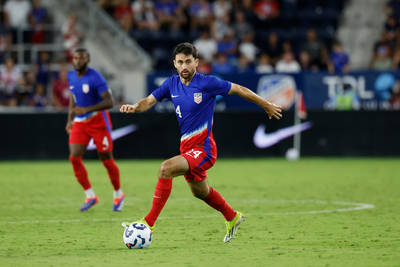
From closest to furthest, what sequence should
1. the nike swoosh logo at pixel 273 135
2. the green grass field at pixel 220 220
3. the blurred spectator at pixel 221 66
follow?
the green grass field at pixel 220 220, the nike swoosh logo at pixel 273 135, the blurred spectator at pixel 221 66

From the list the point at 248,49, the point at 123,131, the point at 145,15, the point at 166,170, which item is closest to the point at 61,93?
the point at 123,131

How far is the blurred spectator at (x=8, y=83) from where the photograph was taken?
20672mm

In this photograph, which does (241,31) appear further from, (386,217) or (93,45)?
(386,217)

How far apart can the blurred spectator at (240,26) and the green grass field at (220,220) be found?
24.1 feet

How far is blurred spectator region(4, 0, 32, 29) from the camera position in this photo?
2297cm

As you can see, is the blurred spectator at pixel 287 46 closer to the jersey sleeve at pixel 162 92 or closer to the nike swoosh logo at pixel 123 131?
the nike swoosh logo at pixel 123 131

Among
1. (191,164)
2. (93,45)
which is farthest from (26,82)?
(191,164)

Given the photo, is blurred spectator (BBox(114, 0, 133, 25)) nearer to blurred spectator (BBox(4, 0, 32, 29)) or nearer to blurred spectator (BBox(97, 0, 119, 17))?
blurred spectator (BBox(97, 0, 119, 17))

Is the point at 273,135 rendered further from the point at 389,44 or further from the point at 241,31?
the point at 389,44

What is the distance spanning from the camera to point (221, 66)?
22.0m

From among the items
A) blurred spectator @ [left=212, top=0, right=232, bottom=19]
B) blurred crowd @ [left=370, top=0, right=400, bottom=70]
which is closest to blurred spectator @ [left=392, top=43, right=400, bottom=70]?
blurred crowd @ [left=370, top=0, right=400, bottom=70]

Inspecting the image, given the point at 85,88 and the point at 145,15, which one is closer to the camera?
the point at 85,88

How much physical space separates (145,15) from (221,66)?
3.77 m

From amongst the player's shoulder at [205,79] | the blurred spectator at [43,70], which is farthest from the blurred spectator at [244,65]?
the player's shoulder at [205,79]
